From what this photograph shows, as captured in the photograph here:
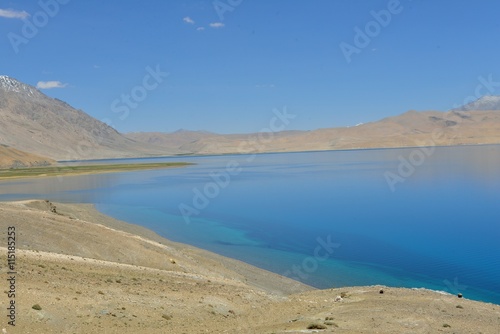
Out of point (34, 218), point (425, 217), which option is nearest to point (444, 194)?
point (425, 217)

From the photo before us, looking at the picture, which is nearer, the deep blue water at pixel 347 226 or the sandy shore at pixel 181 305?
the sandy shore at pixel 181 305

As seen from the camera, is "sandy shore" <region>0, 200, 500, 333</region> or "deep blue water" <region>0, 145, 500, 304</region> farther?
"deep blue water" <region>0, 145, 500, 304</region>

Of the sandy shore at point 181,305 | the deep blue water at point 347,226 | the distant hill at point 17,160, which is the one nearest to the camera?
the sandy shore at point 181,305

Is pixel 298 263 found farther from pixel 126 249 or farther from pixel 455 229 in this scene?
pixel 455 229

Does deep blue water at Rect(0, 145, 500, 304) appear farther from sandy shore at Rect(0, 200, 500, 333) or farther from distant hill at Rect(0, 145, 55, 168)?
distant hill at Rect(0, 145, 55, 168)

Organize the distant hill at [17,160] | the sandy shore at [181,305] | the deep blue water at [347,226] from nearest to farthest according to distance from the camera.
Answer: the sandy shore at [181,305] < the deep blue water at [347,226] < the distant hill at [17,160]

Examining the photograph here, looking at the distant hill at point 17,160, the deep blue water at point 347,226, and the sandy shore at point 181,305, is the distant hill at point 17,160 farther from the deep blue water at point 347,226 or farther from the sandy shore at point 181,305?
the sandy shore at point 181,305

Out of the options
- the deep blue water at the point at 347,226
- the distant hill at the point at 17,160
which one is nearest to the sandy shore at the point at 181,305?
the deep blue water at the point at 347,226

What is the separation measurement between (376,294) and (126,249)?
43.3ft

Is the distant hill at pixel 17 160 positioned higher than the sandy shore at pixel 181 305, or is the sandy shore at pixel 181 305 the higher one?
the distant hill at pixel 17 160

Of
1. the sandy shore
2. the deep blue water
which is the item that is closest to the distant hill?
the deep blue water

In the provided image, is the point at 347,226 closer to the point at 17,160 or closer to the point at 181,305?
the point at 181,305

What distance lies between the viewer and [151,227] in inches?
1662

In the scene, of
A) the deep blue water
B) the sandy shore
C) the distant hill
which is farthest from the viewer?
the distant hill
